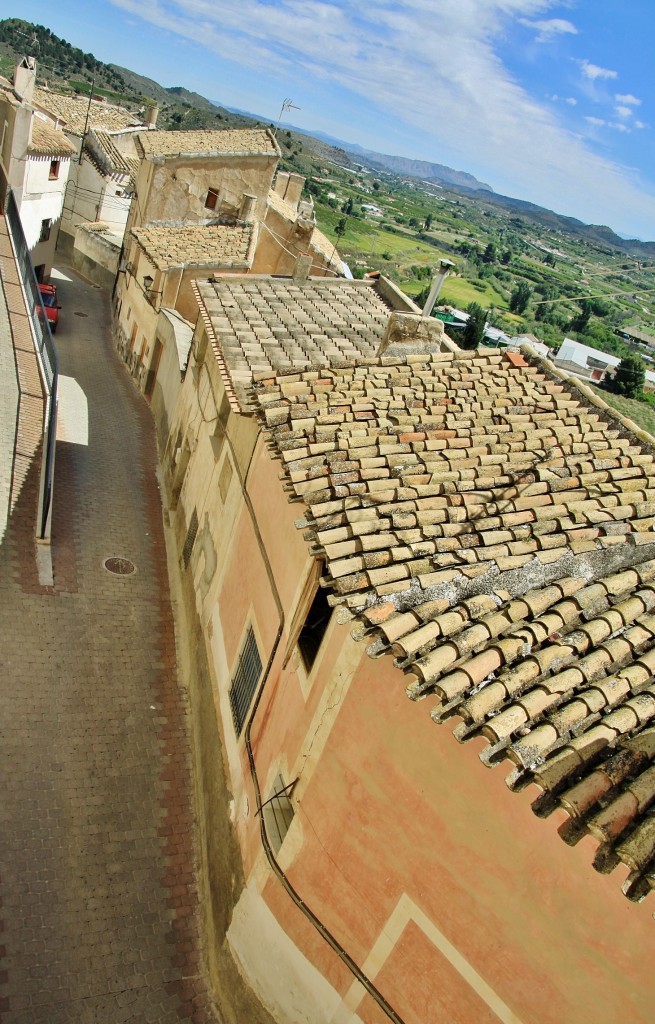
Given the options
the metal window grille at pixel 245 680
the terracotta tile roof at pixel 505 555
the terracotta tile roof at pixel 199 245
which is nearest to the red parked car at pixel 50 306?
the terracotta tile roof at pixel 199 245

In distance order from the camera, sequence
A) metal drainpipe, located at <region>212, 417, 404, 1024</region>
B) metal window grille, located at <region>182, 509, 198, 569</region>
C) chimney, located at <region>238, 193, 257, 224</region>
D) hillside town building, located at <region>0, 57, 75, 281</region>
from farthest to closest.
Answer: hillside town building, located at <region>0, 57, 75, 281</region> → chimney, located at <region>238, 193, 257, 224</region> → metal window grille, located at <region>182, 509, 198, 569</region> → metal drainpipe, located at <region>212, 417, 404, 1024</region>

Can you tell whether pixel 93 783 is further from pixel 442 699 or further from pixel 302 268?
pixel 302 268

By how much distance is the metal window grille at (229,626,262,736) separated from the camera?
375 inches

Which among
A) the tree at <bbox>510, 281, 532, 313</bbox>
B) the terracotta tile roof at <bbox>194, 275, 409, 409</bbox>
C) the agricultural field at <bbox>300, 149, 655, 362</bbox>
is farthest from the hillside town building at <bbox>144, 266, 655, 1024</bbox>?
the tree at <bbox>510, 281, 532, 313</bbox>

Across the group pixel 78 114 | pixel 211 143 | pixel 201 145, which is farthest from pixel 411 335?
pixel 78 114

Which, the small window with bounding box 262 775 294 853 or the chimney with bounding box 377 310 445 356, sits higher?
the chimney with bounding box 377 310 445 356

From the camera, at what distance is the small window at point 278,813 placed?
757 cm

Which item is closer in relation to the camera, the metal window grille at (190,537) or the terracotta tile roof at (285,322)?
the terracotta tile roof at (285,322)

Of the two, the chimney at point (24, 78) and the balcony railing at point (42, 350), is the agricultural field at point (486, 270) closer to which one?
the chimney at point (24, 78)

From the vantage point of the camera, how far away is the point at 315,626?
8.23 meters

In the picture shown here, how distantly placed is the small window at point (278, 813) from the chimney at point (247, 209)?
21.8 meters

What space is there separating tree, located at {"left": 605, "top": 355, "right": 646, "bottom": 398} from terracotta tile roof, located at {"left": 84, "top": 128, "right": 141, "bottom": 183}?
37.2 m

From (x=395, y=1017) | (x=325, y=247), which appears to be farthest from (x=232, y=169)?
(x=395, y=1017)

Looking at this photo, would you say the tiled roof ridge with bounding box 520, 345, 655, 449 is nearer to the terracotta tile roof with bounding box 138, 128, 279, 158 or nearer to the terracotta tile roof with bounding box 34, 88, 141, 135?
the terracotta tile roof with bounding box 138, 128, 279, 158
